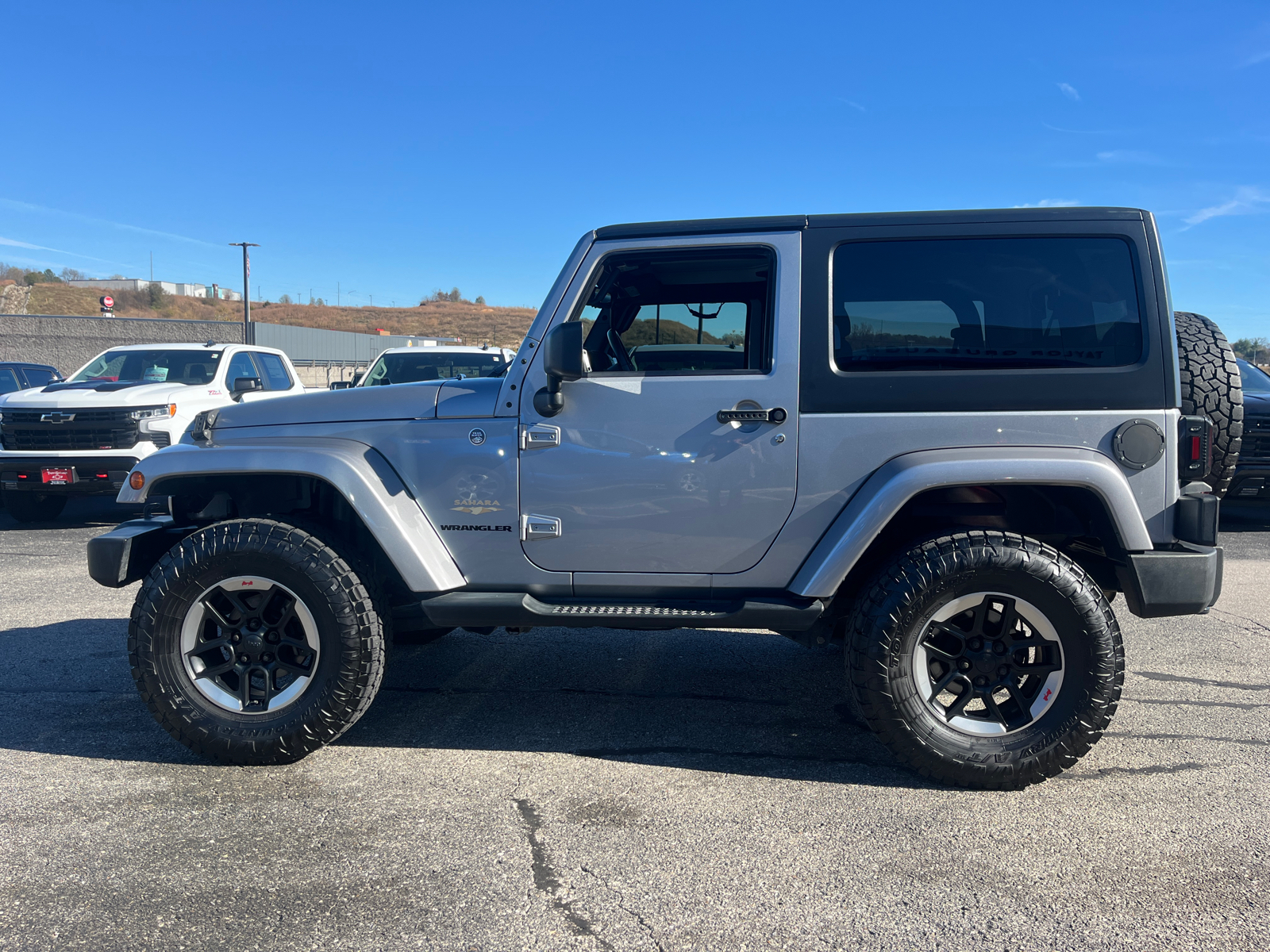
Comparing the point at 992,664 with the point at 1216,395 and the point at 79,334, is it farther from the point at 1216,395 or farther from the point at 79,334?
the point at 79,334

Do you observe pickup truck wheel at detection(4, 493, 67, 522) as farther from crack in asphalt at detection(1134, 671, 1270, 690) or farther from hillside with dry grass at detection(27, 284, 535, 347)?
hillside with dry grass at detection(27, 284, 535, 347)

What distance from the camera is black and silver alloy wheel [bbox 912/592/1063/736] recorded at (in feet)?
10.7

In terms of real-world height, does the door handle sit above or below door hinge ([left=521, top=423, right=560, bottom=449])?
above

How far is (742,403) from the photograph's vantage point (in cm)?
339

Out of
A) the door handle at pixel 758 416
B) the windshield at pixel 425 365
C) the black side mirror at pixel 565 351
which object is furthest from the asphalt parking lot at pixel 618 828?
the windshield at pixel 425 365

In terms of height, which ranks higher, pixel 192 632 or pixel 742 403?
pixel 742 403

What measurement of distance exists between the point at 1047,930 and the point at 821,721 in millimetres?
1574

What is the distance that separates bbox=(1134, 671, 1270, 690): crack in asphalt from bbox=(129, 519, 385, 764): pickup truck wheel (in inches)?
151

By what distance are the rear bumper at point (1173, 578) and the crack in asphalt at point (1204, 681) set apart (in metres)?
1.52

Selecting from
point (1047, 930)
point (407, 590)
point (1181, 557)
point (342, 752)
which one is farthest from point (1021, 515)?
point (342, 752)

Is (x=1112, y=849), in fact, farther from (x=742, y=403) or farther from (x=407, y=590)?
(x=407, y=590)

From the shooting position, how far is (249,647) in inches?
137

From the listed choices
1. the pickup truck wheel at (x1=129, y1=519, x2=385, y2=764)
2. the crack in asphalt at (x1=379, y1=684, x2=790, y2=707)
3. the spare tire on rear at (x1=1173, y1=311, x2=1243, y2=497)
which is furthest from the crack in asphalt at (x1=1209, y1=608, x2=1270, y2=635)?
the pickup truck wheel at (x1=129, y1=519, x2=385, y2=764)

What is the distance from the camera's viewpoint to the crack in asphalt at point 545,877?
7.87 feet
